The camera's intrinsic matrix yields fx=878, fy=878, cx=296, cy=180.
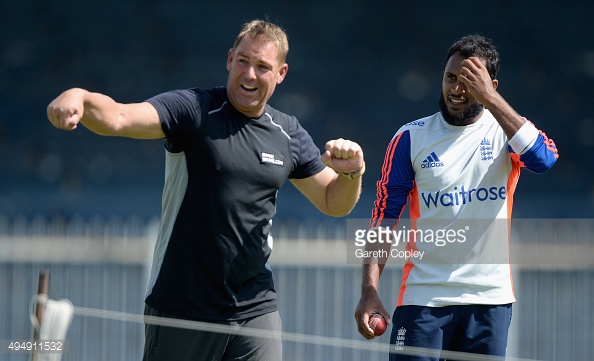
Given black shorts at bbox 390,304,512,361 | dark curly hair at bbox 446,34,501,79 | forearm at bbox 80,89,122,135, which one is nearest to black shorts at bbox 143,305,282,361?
black shorts at bbox 390,304,512,361

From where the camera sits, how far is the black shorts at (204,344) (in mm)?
3229

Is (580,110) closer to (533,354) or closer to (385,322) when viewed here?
(533,354)

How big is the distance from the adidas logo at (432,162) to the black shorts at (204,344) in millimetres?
870

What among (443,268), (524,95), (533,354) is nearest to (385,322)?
(443,268)

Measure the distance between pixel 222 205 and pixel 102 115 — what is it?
2.04 feet

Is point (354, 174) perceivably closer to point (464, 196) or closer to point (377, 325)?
point (464, 196)

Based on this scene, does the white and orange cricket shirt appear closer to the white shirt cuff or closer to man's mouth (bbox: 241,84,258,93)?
the white shirt cuff

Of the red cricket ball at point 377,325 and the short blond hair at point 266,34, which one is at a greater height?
the short blond hair at point 266,34

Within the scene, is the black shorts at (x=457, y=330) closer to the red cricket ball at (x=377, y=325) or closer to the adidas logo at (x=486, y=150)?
the red cricket ball at (x=377, y=325)

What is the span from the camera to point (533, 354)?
6.92 meters

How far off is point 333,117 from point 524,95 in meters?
2.36

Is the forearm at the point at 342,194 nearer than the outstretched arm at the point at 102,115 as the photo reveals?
No

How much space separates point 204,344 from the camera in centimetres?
324

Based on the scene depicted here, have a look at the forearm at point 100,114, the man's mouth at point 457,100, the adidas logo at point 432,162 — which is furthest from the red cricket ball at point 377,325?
the forearm at point 100,114
